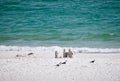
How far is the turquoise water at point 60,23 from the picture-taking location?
1630 cm

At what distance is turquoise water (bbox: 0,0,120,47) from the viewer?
53.5ft

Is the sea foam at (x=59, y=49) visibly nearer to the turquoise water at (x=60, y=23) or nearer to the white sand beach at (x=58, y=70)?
the turquoise water at (x=60, y=23)

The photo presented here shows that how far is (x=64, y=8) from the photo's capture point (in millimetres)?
24484

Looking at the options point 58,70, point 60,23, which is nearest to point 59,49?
point 58,70

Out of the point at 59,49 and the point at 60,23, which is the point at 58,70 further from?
the point at 60,23

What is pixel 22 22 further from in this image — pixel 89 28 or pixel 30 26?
pixel 89 28

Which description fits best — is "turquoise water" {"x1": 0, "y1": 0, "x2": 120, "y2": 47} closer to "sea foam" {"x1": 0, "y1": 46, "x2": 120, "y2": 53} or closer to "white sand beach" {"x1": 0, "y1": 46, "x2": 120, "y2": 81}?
"sea foam" {"x1": 0, "y1": 46, "x2": 120, "y2": 53}

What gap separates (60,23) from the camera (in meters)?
20.1

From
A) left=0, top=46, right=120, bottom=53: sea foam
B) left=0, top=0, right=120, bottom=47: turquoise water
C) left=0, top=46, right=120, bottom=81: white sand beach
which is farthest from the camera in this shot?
left=0, top=0, right=120, bottom=47: turquoise water

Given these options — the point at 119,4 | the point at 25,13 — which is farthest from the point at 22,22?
the point at 119,4

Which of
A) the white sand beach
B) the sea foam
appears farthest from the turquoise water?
the white sand beach

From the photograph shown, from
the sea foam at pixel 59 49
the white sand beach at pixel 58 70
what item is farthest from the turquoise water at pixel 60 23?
the white sand beach at pixel 58 70

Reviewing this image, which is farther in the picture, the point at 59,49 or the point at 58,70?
the point at 59,49

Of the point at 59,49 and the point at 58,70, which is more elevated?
the point at 58,70
